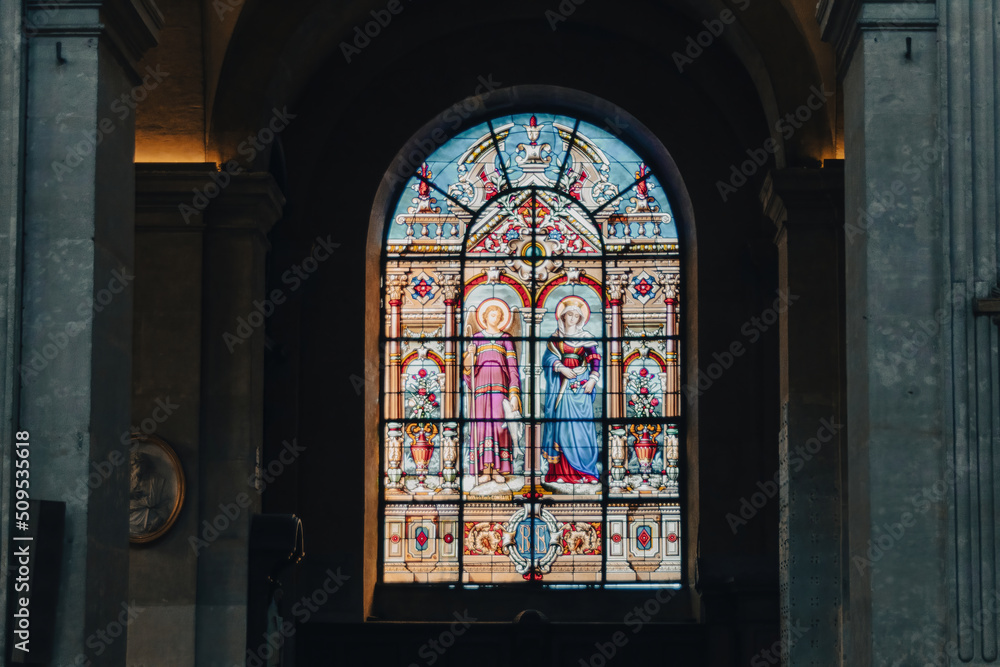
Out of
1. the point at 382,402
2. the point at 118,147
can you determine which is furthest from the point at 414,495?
the point at 118,147

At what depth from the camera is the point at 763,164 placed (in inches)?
658

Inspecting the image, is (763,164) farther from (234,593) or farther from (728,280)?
(234,593)

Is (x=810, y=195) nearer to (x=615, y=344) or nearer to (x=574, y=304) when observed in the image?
(x=615, y=344)

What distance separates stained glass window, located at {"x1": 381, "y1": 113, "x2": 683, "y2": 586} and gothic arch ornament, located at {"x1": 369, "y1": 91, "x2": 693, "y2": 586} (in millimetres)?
16

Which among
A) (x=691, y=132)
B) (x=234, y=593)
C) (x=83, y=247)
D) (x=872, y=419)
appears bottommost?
(x=234, y=593)

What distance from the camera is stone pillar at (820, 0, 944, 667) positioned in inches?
306

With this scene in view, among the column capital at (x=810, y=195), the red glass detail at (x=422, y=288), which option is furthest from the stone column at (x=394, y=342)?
the column capital at (x=810, y=195)

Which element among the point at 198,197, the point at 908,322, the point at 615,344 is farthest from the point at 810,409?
the point at 198,197

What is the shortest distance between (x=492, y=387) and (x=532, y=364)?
50 cm

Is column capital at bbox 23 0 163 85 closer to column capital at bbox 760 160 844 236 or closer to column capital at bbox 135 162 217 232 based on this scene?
column capital at bbox 135 162 217 232

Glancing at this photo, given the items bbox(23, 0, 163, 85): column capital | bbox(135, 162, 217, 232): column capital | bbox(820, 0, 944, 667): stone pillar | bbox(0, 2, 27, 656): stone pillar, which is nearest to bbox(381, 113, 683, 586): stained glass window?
bbox(135, 162, 217, 232): column capital

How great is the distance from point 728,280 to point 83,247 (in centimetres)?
951

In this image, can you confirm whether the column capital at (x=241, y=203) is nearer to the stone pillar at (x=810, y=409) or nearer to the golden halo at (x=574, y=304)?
the stone pillar at (x=810, y=409)

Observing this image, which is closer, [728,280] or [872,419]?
[872,419]
